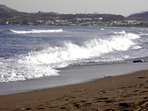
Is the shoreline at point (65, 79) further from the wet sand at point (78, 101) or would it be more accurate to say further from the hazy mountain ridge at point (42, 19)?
the hazy mountain ridge at point (42, 19)

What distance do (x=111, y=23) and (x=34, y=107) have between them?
185 m

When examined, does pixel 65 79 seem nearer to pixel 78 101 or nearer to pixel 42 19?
pixel 78 101

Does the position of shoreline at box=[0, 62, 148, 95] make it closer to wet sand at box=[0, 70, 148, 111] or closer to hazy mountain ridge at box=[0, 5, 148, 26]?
wet sand at box=[0, 70, 148, 111]

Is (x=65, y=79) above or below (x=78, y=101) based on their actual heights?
below

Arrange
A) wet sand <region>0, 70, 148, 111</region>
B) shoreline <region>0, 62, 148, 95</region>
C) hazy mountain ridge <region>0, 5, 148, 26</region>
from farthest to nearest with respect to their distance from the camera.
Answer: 1. hazy mountain ridge <region>0, 5, 148, 26</region>
2. shoreline <region>0, 62, 148, 95</region>
3. wet sand <region>0, 70, 148, 111</region>

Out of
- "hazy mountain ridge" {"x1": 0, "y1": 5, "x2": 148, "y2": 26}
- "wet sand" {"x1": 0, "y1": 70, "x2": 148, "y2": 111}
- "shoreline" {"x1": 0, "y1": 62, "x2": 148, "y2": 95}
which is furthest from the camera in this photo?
"hazy mountain ridge" {"x1": 0, "y1": 5, "x2": 148, "y2": 26}

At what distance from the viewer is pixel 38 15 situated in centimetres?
18438

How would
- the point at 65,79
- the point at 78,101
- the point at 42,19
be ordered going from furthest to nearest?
the point at 42,19 → the point at 65,79 → the point at 78,101

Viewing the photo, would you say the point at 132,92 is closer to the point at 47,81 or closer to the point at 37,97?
the point at 37,97

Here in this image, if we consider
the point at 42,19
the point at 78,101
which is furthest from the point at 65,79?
the point at 42,19

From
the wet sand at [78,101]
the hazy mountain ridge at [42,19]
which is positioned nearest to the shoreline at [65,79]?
the wet sand at [78,101]

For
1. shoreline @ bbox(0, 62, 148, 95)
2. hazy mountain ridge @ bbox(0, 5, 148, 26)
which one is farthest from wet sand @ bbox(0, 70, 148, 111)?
hazy mountain ridge @ bbox(0, 5, 148, 26)

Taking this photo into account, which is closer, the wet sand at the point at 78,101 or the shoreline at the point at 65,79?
the wet sand at the point at 78,101

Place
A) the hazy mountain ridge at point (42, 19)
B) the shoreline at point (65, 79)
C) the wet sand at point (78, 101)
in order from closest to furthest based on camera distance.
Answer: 1. the wet sand at point (78, 101)
2. the shoreline at point (65, 79)
3. the hazy mountain ridge at point (42, 19)
